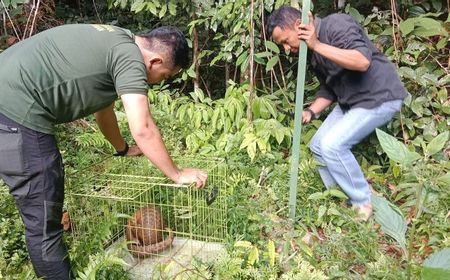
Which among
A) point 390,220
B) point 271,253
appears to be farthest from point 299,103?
point 390,220

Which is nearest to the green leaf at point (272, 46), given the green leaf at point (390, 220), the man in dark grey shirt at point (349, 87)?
the man in dark grey shirt at point (349, 87)

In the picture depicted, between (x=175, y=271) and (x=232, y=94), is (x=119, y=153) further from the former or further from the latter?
(x=232, y=94)

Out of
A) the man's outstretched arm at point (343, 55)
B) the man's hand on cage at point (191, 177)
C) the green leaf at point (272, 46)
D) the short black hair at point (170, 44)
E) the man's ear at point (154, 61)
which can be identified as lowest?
the man's hand on cage at point (191, 177)

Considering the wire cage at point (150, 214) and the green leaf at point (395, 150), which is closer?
the green leaf at point (395, 150)

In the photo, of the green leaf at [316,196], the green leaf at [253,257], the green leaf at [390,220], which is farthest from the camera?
the green leaf at [316,196]

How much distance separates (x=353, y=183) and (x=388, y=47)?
1360 mm

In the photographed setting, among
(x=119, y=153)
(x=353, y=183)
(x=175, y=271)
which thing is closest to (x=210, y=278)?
(x=175, y=271)

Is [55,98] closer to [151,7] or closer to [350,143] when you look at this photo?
[350,143]

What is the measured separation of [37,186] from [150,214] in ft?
2.26

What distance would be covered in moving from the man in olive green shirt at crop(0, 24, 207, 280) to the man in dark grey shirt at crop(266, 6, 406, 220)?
0.93 metres

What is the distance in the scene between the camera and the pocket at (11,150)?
2.03 m

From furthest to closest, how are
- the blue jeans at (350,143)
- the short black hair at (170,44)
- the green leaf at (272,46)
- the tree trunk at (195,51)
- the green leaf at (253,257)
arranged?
the tree trunk at (195,51) → the green leaf at (272,46) → the blue jeans at (350,143) → the green leaf at (253,257) → the short black hair at (170,44)

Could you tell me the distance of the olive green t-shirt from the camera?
2.04 m

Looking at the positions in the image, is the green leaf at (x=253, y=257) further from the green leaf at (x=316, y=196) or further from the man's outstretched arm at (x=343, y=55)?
the man's outstretched arm at (x=343, y=55)
